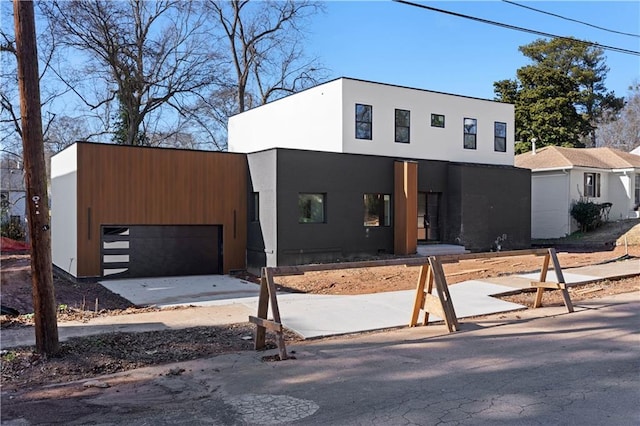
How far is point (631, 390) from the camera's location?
212 inches

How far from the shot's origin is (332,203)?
1992cm

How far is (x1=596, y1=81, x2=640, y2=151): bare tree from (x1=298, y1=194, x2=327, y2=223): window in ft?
157

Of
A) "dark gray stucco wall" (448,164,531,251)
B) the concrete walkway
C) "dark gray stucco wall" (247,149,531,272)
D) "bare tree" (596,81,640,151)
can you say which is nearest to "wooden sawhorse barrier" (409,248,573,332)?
the concrete walkway

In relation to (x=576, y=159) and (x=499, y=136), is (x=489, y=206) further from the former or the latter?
(x=576, y=159)

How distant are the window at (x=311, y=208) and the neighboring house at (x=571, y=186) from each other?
17.0 meters

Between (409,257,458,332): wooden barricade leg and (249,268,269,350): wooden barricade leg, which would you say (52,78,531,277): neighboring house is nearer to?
(409,257,458,332): wooden barricade leg

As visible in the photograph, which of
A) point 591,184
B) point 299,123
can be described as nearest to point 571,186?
point 591,184

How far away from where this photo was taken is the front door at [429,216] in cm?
2383

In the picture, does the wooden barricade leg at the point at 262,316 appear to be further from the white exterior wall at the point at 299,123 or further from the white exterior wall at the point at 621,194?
the white exterior wall at the point at 621,194

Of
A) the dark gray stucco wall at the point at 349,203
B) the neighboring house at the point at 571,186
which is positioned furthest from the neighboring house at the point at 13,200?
the neighboring house at the point at 571,186

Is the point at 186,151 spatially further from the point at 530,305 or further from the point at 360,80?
the point at 530,305

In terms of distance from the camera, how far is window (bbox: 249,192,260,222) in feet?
64.9

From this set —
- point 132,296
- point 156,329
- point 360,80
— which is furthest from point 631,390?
point 360,80

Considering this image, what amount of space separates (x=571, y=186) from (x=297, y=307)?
2467 centimetres
